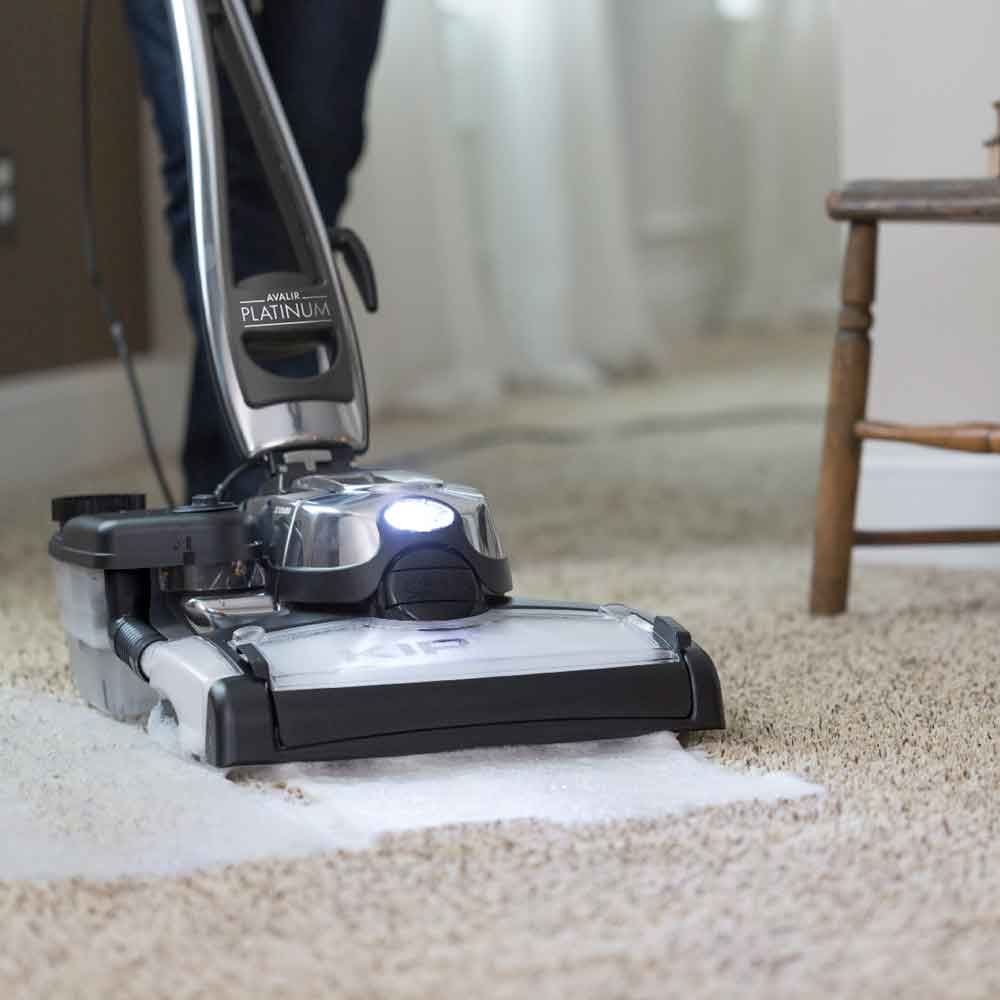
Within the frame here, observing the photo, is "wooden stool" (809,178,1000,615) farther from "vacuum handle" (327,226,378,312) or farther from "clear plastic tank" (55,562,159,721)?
"clear plastic tank" (55,562,159,721)

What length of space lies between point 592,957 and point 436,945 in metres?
0.06

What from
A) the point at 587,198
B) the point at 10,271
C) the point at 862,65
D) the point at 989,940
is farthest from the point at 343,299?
the point at 587,198

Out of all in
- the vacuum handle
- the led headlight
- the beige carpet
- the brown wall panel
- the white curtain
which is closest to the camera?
the beige carpet

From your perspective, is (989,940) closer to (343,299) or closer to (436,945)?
(436,945)

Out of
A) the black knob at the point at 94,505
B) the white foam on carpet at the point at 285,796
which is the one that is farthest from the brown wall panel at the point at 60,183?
the white foam on carpet at the point at 285,796

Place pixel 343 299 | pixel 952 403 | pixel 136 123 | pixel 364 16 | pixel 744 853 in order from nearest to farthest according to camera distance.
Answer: pixel 744 853 → pixel 343 299 → pixel 364 16 → pixel 952 403 → pixel 136 123

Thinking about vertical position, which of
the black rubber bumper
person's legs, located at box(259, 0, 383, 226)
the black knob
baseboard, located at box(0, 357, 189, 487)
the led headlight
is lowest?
baseboard, located at box(0, 357, 189, 487)

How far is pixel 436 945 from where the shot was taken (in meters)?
0.67

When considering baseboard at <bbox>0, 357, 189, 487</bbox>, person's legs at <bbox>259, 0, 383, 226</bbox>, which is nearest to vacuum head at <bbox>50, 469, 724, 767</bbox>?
person's legs at <bbox>259, 0, 383, 226</bbox>

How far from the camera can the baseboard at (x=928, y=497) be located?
5.10ft

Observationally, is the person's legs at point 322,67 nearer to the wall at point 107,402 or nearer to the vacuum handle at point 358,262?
the vacuum handle at point 358,262

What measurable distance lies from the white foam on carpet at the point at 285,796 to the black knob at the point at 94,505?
0.14m

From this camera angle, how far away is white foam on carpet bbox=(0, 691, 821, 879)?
0.79m

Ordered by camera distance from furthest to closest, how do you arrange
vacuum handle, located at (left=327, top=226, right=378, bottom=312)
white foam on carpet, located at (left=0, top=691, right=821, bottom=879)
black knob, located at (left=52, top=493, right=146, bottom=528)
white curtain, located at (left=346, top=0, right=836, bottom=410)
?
1. white curtain, located at (left=346, top=0, right=836, bottom=410)
2. vacuum handle, located at (left=327, top=226, right=378, bottom=312)
3. black knob, located at (left=52, top=493, right=146, bottom=528)
4. white foam on carpet, located at (left=0, top=691, right=821, bottom=879)
